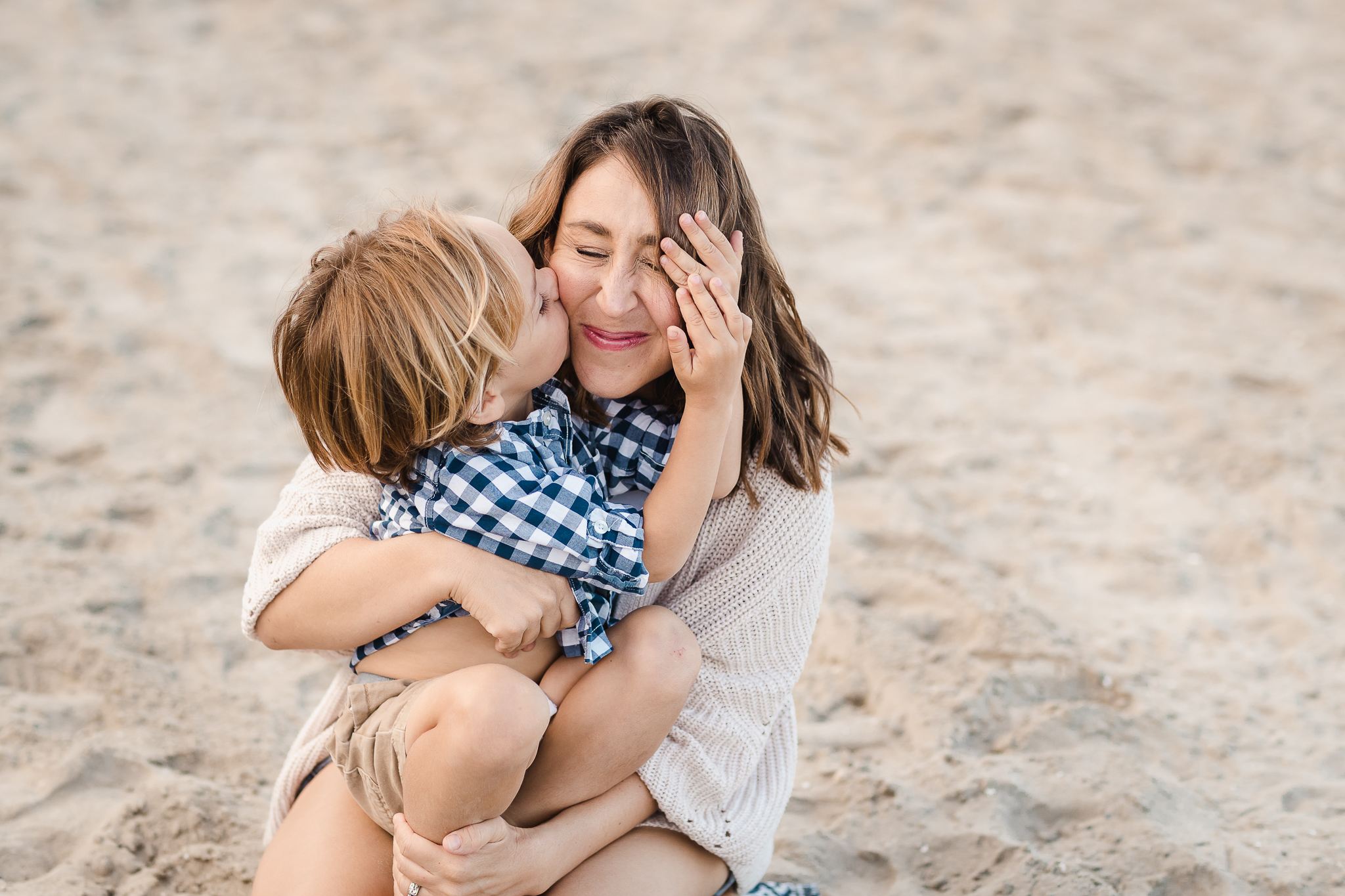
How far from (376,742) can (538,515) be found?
1.47 ft

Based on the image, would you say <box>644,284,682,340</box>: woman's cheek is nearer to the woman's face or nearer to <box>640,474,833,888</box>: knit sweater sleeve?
the woman's face

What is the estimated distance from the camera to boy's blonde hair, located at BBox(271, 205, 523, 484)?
1.87 m

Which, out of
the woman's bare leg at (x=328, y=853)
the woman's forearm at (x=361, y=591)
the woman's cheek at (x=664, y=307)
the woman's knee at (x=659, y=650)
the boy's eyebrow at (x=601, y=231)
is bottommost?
the woman's bare leg at (x=328, y=853)

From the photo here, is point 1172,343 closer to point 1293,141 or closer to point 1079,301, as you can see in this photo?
point 1079,301

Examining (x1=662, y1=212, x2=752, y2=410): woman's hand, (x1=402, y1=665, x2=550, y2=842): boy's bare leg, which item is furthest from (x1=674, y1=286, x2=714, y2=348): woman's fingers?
(x1=402, y1=665, x2=550, y2=842): boy's bare leg

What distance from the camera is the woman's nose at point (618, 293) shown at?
1995 mm

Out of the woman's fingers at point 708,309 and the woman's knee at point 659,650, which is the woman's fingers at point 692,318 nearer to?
the woman's fingers at point 708,309

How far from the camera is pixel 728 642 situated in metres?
2.21

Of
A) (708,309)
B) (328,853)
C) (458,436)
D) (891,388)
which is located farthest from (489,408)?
(891,388)

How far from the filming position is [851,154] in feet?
20.5

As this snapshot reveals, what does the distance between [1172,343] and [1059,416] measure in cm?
77

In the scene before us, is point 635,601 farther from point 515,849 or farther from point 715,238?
point 715,238

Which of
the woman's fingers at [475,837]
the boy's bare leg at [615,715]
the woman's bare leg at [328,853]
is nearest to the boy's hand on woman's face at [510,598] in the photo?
the boy's bare leg at [615,715]

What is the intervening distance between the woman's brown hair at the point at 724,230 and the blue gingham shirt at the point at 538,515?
0.74 feet
